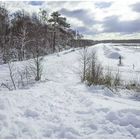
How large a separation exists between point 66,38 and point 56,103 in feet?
267

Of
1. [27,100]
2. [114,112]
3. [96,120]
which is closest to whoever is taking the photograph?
[96,120]

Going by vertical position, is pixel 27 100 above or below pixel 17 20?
below

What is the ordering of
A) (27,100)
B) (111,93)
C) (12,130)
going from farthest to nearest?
(111,93), (27,100), (12,130)

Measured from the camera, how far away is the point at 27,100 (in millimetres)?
8289

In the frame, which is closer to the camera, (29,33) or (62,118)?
(62,118)

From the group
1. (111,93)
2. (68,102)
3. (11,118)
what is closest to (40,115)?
(11,118)

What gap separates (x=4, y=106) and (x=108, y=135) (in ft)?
8.85

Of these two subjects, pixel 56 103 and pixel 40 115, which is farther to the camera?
pixel 56 103

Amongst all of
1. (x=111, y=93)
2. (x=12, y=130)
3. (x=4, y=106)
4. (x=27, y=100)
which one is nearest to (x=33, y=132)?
(x=12, y=130)

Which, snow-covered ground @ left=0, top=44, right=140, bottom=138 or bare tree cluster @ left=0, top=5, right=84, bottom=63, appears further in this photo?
bare tree cluster @ left=0, top=5, right=84, bottom=63

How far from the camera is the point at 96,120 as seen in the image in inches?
280

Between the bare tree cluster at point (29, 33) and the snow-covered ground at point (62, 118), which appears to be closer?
the snow-covered ground at point (62, 118)

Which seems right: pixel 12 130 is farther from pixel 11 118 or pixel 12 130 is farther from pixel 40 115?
pixel 40 115

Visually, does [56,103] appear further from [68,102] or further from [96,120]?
[96,120]
